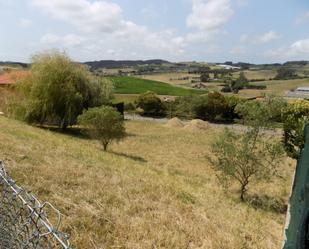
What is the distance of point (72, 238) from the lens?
5238 millimetres

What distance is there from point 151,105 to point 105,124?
129ft

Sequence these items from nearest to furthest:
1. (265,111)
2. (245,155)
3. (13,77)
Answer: (265,111) < (245,155) < (13,77)

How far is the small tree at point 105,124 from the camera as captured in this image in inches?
952

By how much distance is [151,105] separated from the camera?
6312cm

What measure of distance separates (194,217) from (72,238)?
302cm

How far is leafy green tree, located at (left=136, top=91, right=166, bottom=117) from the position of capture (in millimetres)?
63000

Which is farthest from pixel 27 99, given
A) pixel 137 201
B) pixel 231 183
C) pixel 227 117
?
pixel 227 117

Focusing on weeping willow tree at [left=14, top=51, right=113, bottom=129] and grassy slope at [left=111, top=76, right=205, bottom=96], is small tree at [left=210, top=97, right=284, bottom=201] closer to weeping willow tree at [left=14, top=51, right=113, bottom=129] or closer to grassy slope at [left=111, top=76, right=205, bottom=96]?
weeping willow tree at [left=14, top=51, right=113, bottom=129]

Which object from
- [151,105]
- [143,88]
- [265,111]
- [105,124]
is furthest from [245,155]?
[143,88]

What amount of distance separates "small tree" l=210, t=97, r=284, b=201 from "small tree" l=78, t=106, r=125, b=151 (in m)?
9.80

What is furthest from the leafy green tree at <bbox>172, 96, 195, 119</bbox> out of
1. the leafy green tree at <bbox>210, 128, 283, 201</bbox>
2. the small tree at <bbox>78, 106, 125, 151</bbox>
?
the leafy green tree at <bbox>210, 128, 283, 201</bbox>

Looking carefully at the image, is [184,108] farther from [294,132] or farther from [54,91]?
[294,132]

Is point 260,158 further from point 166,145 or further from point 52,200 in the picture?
point 166,145

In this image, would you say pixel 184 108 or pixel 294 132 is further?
pixel 184 108
